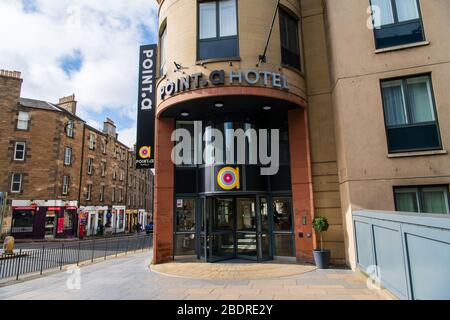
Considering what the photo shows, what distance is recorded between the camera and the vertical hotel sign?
13.2 m

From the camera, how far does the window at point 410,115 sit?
928cm

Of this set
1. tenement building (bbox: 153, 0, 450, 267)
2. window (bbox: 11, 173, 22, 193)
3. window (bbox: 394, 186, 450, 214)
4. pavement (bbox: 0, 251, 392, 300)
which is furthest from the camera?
Result: window (bbox: 11, 173, 22, 193)

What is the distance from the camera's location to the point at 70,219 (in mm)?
29953

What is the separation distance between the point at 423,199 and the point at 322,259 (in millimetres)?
3797

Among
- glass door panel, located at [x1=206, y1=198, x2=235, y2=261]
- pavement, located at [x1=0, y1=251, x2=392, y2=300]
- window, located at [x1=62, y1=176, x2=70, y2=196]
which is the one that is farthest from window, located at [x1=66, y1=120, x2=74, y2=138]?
glass door panel, located at [x1=206, y1=198, x2=235, y2=261]

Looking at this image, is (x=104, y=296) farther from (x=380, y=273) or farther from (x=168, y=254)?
(x=380, y=273)

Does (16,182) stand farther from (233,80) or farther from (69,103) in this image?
(233,80)

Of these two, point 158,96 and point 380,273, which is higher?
point 158,96

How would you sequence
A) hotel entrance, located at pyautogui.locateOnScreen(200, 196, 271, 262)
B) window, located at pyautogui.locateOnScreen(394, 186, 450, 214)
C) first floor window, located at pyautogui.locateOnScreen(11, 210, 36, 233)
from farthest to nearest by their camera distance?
first floor window, located at pyautogui.locateOnScreen(11, 210, 36, 233) < hotel entrance, located at pyautogui.locateOnScreen(200, 196, 271, 262) < window, located at pyautogui.locateOnScreen(394, 186, 450, 214)

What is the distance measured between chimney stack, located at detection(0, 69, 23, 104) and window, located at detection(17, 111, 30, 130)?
143 centimetres

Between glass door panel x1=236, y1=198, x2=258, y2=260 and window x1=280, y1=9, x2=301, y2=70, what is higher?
window x1=280, y1=9, x2=301, y2=70

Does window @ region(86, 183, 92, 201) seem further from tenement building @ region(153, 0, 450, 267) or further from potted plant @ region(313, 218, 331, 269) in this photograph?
potted plant @ region(313, 218, 331, 269)

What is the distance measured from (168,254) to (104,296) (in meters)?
4.63

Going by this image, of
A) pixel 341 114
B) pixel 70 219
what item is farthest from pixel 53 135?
pixel 341 114
